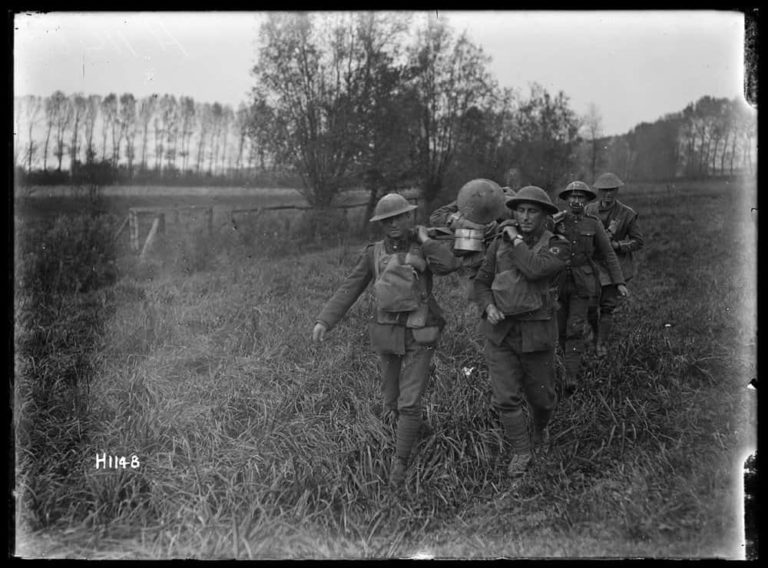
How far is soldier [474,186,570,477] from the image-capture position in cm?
399

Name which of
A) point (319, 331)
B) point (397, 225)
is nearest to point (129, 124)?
point (319, 331)

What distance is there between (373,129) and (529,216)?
808 centimetres

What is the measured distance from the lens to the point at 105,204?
368 inches

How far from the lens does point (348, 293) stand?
4277 millimetres

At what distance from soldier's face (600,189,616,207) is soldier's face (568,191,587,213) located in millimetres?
855

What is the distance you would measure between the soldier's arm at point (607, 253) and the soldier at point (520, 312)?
5.55 feet

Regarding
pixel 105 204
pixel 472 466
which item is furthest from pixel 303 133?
pixel 472 466

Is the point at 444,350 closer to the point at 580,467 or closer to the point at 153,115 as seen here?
the point at 580,467

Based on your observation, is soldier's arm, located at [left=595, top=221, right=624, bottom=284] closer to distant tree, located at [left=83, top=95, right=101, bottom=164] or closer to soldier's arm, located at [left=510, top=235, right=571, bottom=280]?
soldier's arm, located at [left=510, top=235, right=571, bottom=280]

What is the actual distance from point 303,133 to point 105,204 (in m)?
4.02

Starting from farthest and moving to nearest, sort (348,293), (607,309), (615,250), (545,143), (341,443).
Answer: (545,143)
(615,250)
(607,309)
(341,443)
(348,293)

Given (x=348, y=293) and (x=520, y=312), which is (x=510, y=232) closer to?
(x=520, y=312)

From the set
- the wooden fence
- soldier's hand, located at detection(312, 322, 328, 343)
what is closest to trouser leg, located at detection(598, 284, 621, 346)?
soldier's hand, located at detection(312, 322, 328, 343)

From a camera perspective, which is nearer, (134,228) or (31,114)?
(31,114)
